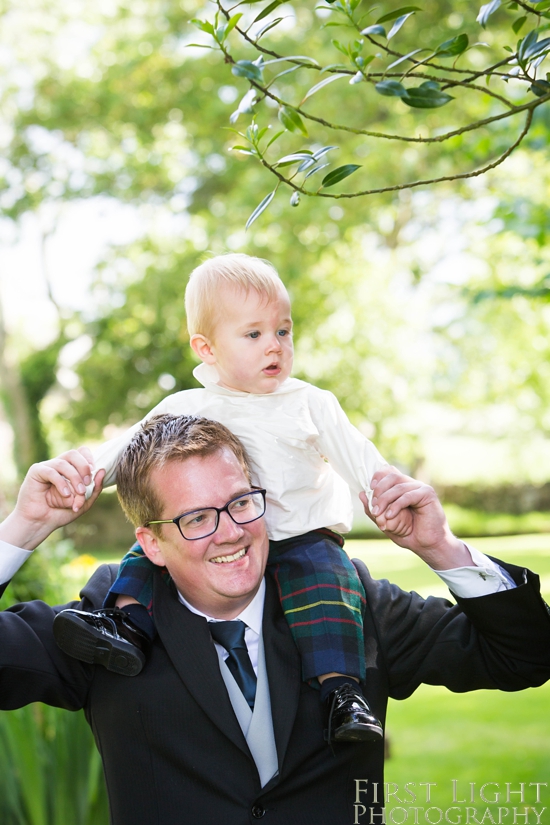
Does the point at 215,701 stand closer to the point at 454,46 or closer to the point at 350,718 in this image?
the point at 350,718

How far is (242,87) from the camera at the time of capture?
11789mm

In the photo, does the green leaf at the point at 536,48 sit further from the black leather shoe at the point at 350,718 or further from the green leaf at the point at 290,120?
the black leather shoe at the point at 350,718

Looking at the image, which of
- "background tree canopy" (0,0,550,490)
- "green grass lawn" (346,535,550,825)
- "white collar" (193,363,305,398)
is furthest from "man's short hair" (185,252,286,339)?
"background tree canopy" (0,0,550,490)

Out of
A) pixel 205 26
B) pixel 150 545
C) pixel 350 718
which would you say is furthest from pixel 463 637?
pixel 205 26

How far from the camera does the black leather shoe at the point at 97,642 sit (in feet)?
6.56

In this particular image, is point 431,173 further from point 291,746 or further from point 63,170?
point 291,746

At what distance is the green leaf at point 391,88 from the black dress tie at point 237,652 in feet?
4.69

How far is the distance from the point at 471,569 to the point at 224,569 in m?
0.63

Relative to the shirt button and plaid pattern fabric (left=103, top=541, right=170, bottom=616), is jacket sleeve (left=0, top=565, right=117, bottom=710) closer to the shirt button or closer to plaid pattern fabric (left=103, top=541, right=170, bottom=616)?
plaid pattern fabric (left=103, top=541, right=170, bottom=616)

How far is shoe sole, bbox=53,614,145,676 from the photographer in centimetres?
200

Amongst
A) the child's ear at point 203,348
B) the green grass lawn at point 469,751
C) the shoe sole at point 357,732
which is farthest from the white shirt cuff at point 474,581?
the green grass lawn at point 469,751

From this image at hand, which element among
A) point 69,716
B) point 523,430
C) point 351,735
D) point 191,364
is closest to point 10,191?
point 191,364

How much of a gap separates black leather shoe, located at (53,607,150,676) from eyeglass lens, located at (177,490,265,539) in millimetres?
299

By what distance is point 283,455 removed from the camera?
2.32 meters
